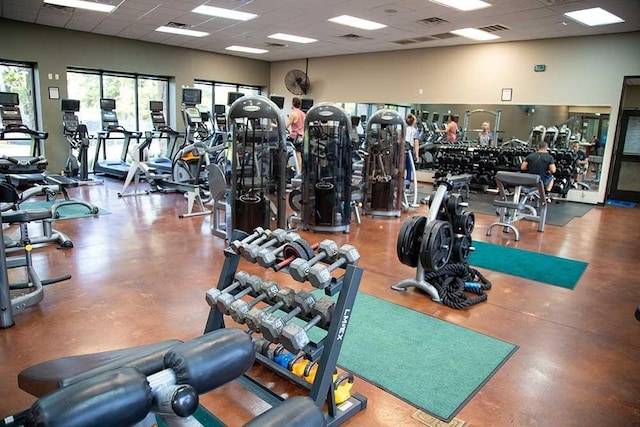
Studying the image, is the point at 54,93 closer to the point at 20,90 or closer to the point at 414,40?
the point at 20,90

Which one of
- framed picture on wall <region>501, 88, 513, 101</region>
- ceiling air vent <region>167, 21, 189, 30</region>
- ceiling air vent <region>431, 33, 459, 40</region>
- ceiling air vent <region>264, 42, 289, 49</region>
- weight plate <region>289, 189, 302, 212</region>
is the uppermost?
ceiling air vent <region>264, 42, 289, 49</region>

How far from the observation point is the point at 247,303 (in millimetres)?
2178

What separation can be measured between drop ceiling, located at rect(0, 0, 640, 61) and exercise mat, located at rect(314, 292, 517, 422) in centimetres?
509

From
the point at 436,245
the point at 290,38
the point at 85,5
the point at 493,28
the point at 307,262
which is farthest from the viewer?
the point at 290,38

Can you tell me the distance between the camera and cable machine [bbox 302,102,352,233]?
5.55 meters

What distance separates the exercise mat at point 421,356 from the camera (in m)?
2.38

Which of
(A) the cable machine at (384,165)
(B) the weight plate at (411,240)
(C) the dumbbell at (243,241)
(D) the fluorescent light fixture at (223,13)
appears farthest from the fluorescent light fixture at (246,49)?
(C) the dumbbell at (243,241)

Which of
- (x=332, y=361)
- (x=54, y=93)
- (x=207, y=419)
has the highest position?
(x=54, y=93)

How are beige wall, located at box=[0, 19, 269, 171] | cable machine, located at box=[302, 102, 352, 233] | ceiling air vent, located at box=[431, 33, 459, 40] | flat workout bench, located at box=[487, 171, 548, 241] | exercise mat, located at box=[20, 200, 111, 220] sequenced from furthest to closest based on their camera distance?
beige wall, located at box=[0, 19, 269, 171] < ceiling air vent, located at box=[431, 33, 459, 40] < exercise mat, located at box=[20, 200, 111, 220] < flat workout bench, located at box=[487, 171, 548, 241] < cable machine, located at box=[302, 102, 352, 233]

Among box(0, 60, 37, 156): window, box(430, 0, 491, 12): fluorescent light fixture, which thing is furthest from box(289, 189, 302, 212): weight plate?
box(0, 60, 37, 156): window

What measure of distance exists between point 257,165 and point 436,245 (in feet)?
7.43

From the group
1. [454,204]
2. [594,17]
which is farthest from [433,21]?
[454,204]

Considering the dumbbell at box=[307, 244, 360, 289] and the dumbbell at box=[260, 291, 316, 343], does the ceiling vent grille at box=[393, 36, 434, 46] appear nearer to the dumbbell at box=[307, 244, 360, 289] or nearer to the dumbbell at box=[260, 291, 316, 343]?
the dumbbell at box=[307, 244, 360, 289]

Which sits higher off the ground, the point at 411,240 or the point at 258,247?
the point at 258,247
